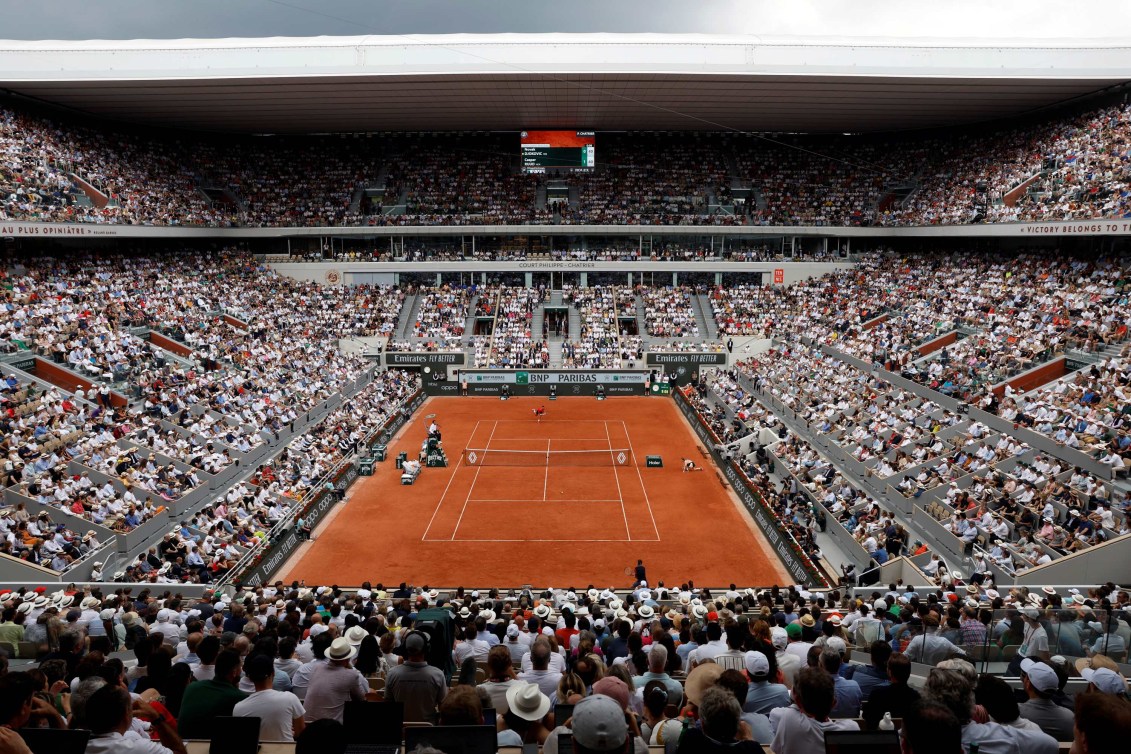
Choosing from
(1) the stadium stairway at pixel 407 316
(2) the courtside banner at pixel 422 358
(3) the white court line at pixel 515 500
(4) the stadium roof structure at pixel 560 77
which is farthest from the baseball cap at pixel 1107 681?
(1) the stadium stairway at pixel 407 316

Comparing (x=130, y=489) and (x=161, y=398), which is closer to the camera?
(x=130, y=489)

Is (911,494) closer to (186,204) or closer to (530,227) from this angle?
(530,227)

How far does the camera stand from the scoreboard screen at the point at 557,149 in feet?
190

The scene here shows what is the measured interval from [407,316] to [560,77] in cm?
2078

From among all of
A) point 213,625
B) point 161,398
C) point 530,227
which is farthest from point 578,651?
point 530,227

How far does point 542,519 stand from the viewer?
85.8 ft

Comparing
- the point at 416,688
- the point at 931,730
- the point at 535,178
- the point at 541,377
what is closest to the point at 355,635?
the point at 416,688

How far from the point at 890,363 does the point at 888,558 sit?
1703 cm

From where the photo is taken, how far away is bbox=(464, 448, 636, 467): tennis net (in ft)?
109

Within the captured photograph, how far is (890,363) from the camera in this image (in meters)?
34.2

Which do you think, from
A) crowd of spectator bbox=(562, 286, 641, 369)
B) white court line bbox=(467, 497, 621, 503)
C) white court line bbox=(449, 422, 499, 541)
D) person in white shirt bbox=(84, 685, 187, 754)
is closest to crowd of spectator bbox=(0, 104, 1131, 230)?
crowd of spectator bbox=(562, 286, 641, 369)

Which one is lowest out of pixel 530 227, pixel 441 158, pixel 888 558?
pixel 888 558

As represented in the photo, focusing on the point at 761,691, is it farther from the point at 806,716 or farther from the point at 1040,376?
the point at 1040,376

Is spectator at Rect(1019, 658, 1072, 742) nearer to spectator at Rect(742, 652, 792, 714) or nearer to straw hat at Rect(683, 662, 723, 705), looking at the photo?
spectator at Rect(742, 652, 792, 714)
